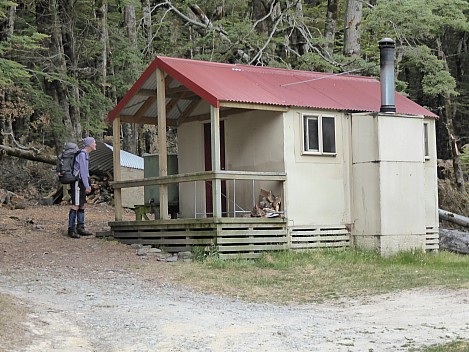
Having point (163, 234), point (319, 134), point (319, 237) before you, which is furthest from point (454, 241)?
point (163, 234)

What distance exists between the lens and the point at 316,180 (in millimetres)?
15953

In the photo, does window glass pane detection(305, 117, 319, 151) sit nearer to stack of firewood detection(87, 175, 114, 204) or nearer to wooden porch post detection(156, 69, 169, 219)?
wooden porch post detection(156, 69, 169, 219)

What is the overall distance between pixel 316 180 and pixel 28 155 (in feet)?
35.6

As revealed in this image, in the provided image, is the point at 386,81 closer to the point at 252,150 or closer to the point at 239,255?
the point at 252,150

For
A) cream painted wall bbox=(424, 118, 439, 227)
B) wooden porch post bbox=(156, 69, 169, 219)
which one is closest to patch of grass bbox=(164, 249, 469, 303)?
cream painted wall bbox=(424, 118, 439, 227)

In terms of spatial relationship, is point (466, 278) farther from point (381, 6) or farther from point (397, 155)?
point (381, 6)

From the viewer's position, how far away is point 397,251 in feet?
51.7

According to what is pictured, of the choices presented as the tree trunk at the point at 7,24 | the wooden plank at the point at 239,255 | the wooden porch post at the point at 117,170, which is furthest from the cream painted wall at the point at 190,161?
the tree trunk at the point at 7,24

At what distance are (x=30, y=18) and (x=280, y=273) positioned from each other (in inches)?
700

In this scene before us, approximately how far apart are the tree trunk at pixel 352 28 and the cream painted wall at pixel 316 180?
8.25m

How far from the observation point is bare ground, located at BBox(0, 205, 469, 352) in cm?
838

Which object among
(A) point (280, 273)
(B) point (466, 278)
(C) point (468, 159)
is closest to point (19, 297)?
(A) point (280, 273)

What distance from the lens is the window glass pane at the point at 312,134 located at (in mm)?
15883

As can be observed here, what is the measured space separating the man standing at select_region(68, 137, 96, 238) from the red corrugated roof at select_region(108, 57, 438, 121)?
1.34 m
